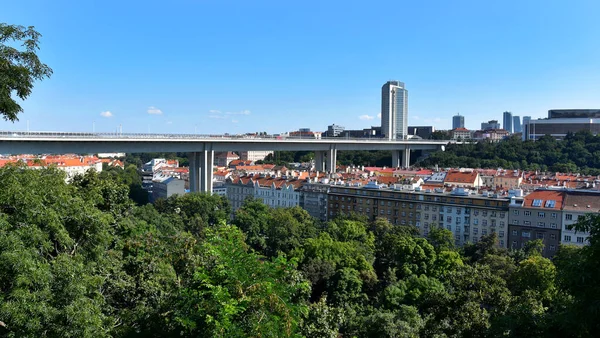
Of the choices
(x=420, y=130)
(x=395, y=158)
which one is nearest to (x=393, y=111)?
(x=420, y=130)

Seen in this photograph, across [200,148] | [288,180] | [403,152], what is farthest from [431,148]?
[200,148]

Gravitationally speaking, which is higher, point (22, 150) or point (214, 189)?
point (22, 150)

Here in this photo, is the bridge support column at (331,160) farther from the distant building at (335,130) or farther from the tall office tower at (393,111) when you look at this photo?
the distant building at (335,130)

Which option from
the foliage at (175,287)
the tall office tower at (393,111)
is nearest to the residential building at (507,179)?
the foliage at (175,287)

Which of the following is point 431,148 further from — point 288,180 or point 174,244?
point 174,244

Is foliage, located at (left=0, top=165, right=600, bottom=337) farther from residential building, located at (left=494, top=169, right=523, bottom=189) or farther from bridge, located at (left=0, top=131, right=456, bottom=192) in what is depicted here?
residential building, located at (left=494, top=169, right=523, bottom=189)

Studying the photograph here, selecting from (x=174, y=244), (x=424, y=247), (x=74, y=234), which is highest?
(x=74, y=234)
